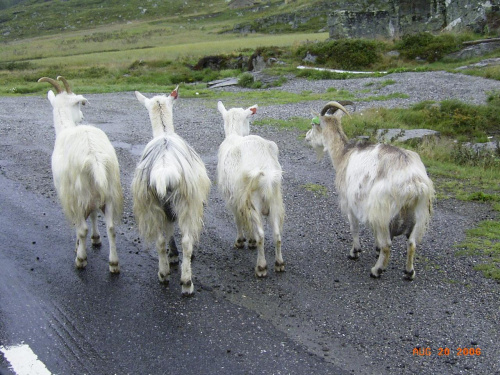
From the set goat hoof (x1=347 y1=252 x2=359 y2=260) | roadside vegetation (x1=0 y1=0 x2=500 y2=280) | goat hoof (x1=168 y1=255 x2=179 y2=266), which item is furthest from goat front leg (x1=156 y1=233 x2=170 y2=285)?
roadside vegetation (x1=0 y1=0 x2=500 y2=280)

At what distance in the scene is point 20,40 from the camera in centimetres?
9794

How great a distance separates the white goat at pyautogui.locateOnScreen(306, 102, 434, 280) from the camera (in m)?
6.07

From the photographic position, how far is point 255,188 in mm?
6395

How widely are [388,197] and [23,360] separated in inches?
171

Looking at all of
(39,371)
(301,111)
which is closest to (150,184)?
(39,371)

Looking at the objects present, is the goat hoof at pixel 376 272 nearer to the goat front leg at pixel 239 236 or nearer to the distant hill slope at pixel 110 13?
the goat front leg at pixel 239 236

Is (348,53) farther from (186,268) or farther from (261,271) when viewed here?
(186,268)

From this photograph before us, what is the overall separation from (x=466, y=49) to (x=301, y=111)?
44.2 ft

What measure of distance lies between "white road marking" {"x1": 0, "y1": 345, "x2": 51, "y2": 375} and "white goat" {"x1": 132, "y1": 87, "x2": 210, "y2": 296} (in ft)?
5.69

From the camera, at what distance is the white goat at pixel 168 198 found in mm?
5801

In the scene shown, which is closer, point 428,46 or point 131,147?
point 131,147

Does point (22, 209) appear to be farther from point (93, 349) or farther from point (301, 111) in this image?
point (301, 111)
